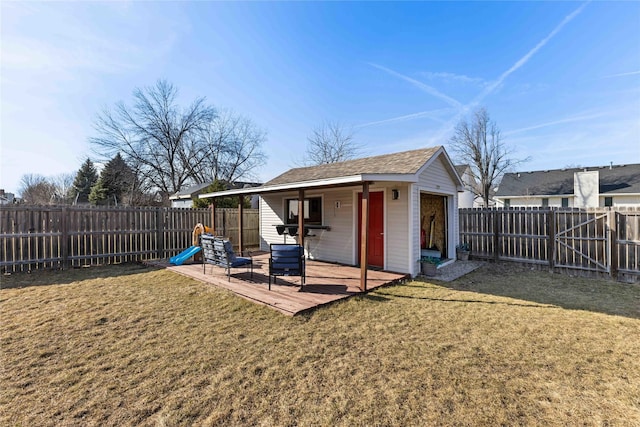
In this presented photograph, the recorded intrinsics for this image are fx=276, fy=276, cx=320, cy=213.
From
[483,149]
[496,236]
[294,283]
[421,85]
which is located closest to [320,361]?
[294,283]

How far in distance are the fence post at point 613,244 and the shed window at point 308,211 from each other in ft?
26.2

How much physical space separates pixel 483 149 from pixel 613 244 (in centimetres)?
2293

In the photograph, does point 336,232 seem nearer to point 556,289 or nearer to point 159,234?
point 556,289

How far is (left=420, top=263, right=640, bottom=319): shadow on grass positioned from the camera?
5281mm

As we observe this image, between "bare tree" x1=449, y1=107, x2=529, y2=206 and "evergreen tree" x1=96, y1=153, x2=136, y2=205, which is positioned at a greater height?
"bare tree" x1=449, y1=107, x2=529, y2=206

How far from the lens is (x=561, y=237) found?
819 centimetres

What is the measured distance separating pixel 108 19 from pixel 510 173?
33633 mm

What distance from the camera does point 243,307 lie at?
5.00 metres

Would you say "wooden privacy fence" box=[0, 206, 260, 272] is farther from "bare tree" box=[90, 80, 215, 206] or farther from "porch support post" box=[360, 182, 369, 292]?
"bare tree" box=[90, 80, 215, 206]

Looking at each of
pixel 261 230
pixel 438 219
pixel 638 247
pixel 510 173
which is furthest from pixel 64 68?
pixel 510 173

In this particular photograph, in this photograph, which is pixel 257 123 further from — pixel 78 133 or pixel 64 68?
pixel 64 68

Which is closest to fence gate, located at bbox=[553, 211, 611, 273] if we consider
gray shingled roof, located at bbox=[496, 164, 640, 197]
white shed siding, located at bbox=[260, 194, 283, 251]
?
white shed siding, located at bbox=[260, 194, 283, 251]

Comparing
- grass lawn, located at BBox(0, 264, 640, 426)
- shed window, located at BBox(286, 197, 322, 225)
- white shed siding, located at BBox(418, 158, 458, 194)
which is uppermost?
white shed siding, located at BBox(418, 158, 458, 194)

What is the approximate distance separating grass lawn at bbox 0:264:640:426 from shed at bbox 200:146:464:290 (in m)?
2.20
